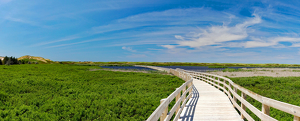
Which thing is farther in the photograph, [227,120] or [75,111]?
[75,111]

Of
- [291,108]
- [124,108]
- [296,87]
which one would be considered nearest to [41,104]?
[124,108]

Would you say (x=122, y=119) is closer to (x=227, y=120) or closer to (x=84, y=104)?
(x=84, y=104)

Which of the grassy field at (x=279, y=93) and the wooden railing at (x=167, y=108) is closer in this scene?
the wooden railing at (x=167, y=108)

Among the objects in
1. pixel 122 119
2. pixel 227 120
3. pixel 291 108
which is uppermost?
pixel 291 108

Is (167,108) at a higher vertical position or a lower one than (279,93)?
higher

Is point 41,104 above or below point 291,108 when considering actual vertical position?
below

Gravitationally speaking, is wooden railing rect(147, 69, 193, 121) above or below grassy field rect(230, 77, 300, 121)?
above

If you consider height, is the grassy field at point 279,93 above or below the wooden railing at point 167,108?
below

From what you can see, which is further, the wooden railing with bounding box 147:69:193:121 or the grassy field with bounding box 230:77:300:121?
the grassy field with bounding box 230:77:300:121

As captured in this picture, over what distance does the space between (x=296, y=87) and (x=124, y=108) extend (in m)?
18.4

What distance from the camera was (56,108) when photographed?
885 centimetres

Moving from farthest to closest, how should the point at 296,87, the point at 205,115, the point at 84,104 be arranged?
the point at 296,87 < the point at 84,104 < the point at 205,115

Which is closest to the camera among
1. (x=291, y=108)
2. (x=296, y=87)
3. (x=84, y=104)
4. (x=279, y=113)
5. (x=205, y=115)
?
(x=291, y=108)

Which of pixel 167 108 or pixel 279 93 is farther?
pixel 279 93
